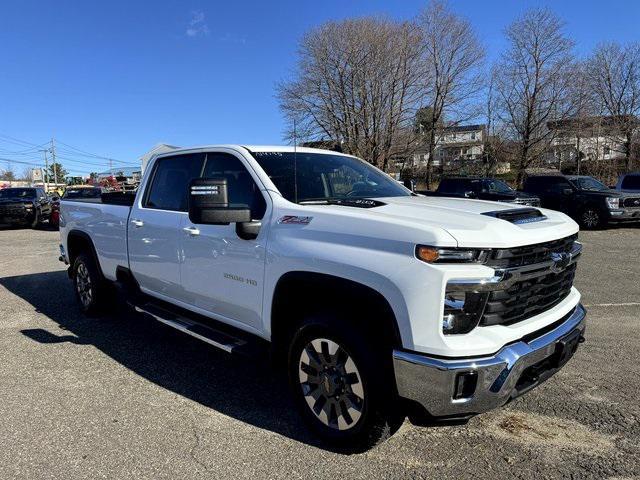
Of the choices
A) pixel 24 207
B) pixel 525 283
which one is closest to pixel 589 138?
pixel 24 207

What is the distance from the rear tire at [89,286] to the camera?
5.75 m

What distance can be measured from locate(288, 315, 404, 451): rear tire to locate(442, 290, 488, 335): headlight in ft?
1.23

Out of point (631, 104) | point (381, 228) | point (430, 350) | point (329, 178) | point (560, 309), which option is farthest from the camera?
point (631, 104)

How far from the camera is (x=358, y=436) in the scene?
2877mm

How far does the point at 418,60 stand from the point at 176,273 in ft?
129

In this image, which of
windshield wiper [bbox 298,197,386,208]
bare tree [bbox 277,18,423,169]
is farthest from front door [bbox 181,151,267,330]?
bare tree [bbox 277,18,423,169]

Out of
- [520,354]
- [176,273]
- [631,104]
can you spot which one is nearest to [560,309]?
[520,354]

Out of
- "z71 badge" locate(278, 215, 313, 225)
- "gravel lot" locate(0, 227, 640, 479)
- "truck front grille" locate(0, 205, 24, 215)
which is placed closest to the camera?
"gravel lot" locate(0, 227, 640, 479)

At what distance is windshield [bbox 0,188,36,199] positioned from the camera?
19.7 meters

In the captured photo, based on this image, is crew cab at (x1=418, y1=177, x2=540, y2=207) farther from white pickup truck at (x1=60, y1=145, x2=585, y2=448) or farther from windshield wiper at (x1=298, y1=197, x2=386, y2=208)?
windshield wiper at (x1=298, y1=197, x2=386, y2=208)

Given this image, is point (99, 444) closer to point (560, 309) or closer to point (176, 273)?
point (176, 273)

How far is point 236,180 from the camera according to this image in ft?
12.6

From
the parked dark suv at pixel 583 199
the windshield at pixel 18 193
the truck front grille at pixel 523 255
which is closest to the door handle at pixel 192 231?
the truck front grille at pixel 523 255

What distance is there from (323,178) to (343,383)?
5.62 feet
